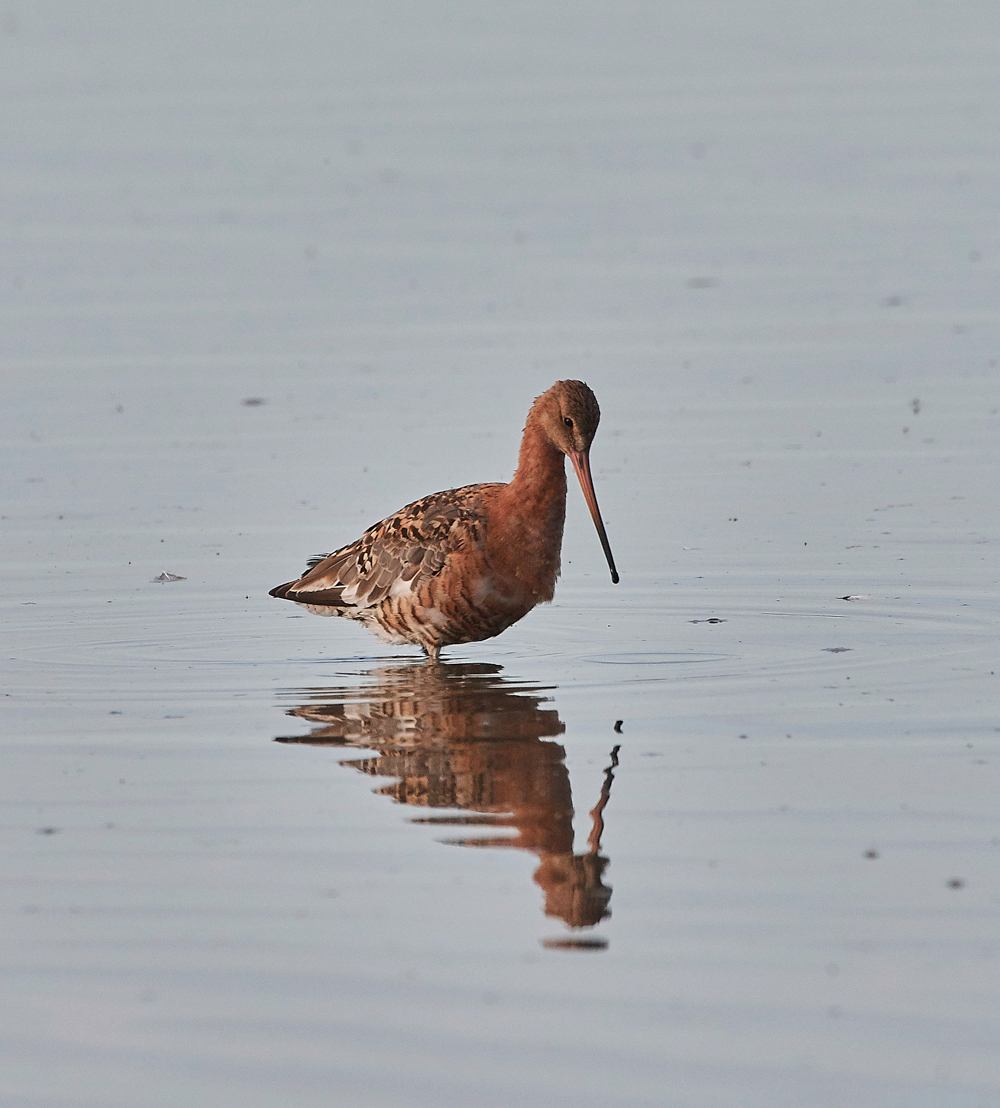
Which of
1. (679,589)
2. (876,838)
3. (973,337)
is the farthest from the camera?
(973,337)

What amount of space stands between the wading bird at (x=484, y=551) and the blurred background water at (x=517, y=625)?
22 cm

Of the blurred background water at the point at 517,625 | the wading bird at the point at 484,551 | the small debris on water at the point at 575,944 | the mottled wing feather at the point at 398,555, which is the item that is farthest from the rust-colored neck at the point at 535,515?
the small debris on water at the point at 575,944

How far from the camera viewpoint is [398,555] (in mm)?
8117

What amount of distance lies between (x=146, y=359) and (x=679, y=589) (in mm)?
4919

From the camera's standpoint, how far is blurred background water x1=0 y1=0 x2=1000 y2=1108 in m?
4.41

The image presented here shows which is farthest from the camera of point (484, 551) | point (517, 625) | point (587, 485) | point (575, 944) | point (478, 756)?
point (517, 625)

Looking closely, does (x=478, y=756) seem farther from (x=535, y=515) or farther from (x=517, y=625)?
(x=517, y=625)

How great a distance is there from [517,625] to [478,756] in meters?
2.17

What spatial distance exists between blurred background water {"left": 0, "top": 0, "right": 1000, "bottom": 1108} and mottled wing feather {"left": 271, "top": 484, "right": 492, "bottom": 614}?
0.80 feet

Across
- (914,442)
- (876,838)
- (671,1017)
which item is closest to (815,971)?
(671,1017)

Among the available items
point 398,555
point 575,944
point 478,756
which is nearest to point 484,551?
point 398,555

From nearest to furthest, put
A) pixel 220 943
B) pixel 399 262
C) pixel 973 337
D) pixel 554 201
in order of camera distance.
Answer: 1. pixel 220 943
2. pixel 973 337
3. pixel 399 262
4. pixel 554 201

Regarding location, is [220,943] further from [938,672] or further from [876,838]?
[938,672]

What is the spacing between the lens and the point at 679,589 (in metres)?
8.55
